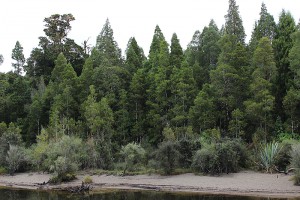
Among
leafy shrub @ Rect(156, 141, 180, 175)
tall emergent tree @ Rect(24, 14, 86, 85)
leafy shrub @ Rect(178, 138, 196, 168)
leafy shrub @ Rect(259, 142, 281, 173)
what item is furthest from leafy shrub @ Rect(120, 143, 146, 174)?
tall emergent tree @ Rect(24, 14, 86, 85)

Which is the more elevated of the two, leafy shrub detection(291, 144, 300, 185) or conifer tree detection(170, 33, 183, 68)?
conifer tree detection(170, 33, 183, 68)

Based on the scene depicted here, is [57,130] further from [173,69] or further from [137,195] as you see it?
[137,195]

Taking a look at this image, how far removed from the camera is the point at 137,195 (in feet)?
107

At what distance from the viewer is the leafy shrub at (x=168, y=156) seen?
3975cm

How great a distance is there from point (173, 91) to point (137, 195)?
2109 centimetres

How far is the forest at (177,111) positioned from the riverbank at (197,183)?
1535 mm

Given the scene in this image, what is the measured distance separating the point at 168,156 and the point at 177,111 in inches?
413

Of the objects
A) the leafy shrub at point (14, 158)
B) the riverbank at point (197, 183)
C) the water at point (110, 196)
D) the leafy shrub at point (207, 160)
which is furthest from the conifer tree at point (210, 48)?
the leafy shrub at point (14, 158)

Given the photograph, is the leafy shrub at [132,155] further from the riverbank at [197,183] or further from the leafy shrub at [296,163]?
the leafy shrub at [296,163]

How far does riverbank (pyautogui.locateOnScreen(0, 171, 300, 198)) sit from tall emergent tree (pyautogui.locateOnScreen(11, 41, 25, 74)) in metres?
54.1

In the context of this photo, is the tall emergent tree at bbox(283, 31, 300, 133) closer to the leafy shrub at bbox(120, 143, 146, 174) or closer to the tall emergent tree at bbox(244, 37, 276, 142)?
the tall emergent tree at bbox(244, 37, 276, 142)

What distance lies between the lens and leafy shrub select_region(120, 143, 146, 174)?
42625mm

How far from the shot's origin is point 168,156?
131 ft

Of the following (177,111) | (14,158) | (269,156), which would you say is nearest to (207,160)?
(269,156)
